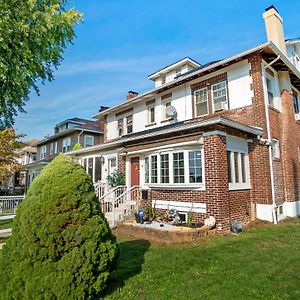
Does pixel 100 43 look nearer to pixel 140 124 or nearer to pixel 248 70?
pixel 140 124

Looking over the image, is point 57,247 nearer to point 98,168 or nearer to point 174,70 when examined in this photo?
point 98,168

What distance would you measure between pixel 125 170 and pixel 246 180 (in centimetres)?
612

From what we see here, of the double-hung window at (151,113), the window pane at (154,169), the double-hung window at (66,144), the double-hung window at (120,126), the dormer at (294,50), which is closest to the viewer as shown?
the window pane at (154,169)

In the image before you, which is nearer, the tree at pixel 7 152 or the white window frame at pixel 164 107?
the white window frame at pixel 164 107

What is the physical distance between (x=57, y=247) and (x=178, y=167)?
6.94 m

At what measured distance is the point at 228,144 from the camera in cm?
970

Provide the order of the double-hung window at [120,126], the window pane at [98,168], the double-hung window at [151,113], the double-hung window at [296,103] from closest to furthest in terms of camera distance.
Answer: the double-hung window at [296,103], the double-hung window at [151,113], the window pane at [98,168], the double-hung window at [120,126]

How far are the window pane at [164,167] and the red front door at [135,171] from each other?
7.59 feet

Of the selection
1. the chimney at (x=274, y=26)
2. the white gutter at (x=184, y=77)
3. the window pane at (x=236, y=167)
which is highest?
the chimney at (x=274, y=26)

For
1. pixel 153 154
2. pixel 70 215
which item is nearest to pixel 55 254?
pixel 70 215

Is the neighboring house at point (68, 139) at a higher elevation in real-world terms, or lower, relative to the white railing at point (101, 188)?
higher

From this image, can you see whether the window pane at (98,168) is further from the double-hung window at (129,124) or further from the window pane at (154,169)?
the window pane at (154,169)

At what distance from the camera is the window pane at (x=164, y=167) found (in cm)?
1062

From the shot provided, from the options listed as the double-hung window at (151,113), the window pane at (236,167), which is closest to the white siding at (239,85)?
the window pane at (236,167)
